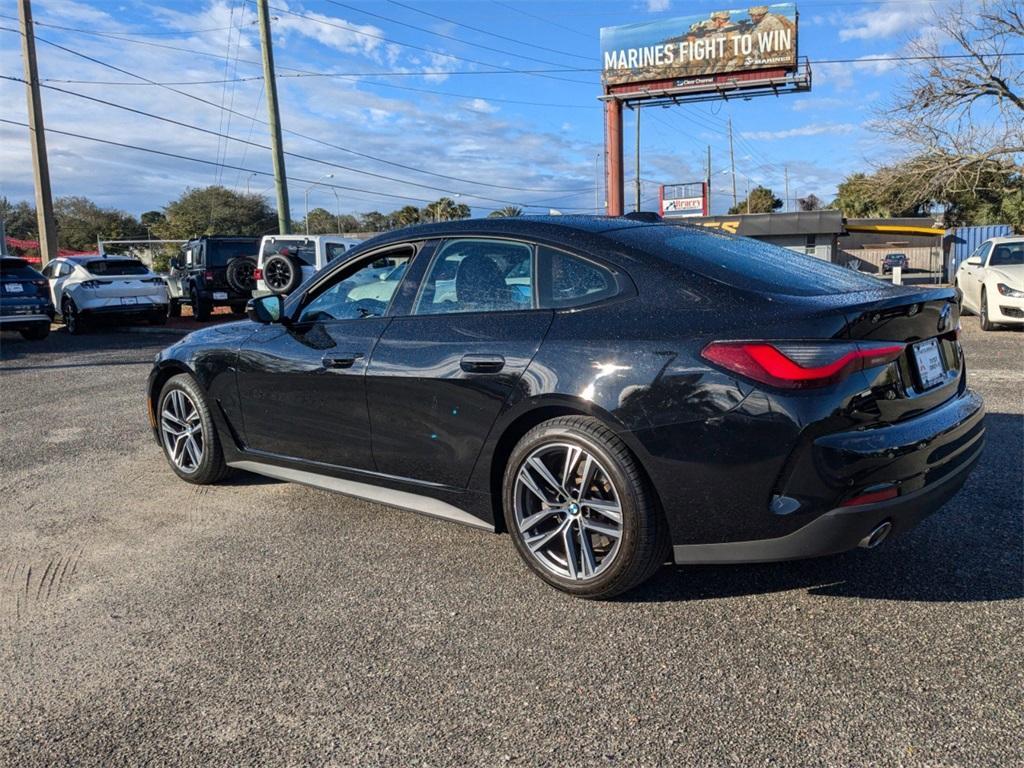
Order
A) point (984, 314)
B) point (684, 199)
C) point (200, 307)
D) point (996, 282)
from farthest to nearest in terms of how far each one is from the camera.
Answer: point (684, 199) → point (200, 307) → point (984, 314) → point (996, 282)

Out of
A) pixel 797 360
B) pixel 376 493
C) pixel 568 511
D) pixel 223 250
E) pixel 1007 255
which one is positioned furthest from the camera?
pixel 223 250

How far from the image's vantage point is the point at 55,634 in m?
3.15

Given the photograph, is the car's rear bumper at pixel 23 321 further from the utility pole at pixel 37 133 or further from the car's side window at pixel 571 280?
the car's side window at pixel 571 280

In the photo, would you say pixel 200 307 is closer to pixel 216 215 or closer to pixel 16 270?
pixel 16 270

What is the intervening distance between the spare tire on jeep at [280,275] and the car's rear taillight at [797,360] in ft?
40.5

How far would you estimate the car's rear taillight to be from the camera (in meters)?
2.72

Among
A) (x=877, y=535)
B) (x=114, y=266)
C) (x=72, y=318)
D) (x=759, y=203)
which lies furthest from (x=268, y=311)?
(x=759, y=203)

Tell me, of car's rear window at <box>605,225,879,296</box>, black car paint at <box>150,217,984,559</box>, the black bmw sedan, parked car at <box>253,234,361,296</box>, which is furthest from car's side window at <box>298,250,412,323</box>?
parked car at <box>253,234,361,296</box>

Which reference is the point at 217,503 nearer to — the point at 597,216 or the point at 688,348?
the point at 597,216

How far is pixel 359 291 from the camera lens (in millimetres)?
4160

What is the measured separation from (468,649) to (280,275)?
1266cm

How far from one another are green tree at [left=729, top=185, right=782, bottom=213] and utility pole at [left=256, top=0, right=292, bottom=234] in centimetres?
6736

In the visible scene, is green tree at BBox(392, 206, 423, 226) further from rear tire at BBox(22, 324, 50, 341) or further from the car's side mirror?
the car's side mirror

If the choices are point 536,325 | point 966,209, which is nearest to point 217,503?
point 536,325
